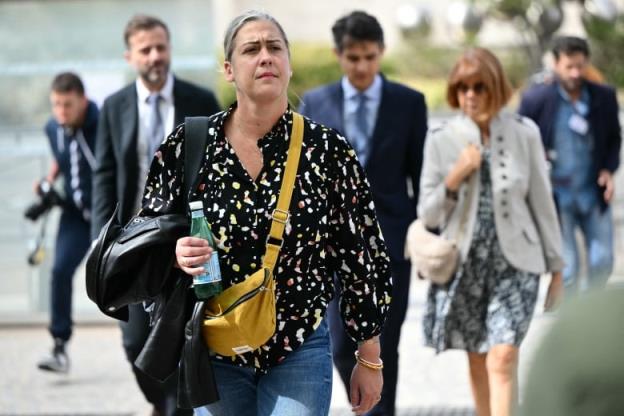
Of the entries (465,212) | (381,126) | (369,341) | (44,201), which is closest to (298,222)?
(369,341)

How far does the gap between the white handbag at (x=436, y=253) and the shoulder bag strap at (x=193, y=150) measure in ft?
7.29

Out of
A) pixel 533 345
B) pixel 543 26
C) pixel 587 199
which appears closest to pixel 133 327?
pixel 533 345

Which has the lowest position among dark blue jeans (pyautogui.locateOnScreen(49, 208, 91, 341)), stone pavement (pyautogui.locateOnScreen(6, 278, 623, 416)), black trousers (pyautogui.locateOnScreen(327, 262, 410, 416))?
stone pavement (pyautogui.locateOnScreen(6, 278, 623, 416))

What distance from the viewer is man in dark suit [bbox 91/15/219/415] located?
19.1 feet

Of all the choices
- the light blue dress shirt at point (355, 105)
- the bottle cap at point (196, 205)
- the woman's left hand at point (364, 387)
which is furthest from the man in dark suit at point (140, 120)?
the bottle cap at point (196, 205)

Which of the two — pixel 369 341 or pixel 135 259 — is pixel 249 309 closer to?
pixel 135 259

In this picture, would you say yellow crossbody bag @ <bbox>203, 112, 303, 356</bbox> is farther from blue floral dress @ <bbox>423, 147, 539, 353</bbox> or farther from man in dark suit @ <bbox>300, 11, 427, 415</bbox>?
man in dark suit @ <bbox>300, 11, 427, 415</bbox>

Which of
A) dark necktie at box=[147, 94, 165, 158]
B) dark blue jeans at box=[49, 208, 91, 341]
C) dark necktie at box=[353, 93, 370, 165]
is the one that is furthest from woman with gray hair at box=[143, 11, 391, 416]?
dark blue jeans at box=[49, 208, 91, 341]

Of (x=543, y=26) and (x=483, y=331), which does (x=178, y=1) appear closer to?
(x=483, y=331)

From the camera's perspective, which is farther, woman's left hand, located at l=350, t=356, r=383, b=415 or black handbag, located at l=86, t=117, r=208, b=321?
woman's left hand, located at l=350, t=356, r=383, b=415

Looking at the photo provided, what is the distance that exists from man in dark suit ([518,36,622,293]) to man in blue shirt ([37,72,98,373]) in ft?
9.64

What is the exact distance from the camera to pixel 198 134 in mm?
3766

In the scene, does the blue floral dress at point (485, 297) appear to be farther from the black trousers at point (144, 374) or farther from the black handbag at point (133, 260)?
the black handbag at point (133, 260)

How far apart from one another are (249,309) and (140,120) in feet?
8.36
